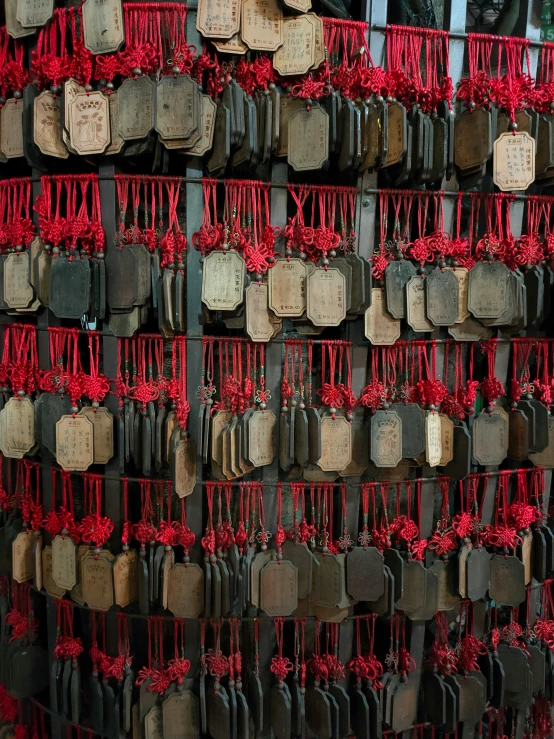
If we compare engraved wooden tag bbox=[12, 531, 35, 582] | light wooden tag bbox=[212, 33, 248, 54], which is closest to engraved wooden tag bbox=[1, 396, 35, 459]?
engraved wooden tag bbox=[12, 531, 35, 582]

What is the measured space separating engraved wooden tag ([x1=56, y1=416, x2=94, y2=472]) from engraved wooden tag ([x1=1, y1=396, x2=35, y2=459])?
0.49 feet

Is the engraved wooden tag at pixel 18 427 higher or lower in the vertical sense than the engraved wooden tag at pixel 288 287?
lower

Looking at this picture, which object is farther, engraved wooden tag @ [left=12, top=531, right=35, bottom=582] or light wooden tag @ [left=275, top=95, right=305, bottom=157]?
engraved wooden tag @ [left=12, top=531, right=35, bottom=582]

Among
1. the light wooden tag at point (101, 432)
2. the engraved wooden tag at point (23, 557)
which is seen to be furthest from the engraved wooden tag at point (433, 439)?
the engraved wooden tag at point (23, 557)

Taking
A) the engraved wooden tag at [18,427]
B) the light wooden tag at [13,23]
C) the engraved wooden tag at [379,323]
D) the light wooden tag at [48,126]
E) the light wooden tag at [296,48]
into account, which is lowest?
the engraved wooden tag at [18,427]

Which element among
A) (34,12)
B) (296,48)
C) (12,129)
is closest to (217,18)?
(296,48)

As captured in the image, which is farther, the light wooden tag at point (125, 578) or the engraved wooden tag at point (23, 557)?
the engraved wooden tag at point (23, 557)

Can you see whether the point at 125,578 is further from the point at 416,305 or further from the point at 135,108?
the point at 135,108

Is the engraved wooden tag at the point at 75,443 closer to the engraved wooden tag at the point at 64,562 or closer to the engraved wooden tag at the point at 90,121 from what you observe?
the engraved wooden tag at the point at 64,562

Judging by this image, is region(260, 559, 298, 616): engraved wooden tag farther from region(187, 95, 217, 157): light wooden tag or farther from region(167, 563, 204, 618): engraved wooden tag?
region(187, 95, 217, 157): light wooden tag

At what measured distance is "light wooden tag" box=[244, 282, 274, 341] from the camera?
1.70 m

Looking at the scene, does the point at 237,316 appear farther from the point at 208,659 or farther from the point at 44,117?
the point at 208,659

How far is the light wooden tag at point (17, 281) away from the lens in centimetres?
181

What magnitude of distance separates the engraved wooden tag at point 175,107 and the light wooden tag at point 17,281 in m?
0.59
